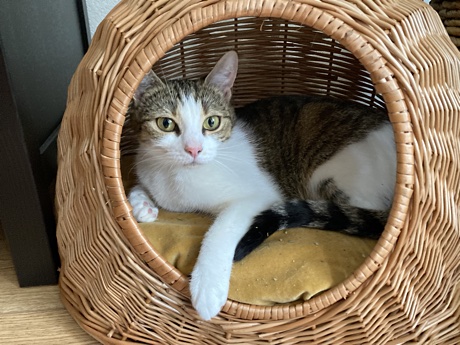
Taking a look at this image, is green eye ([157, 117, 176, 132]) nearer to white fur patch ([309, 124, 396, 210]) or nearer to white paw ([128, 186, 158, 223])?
white paw ([128, 186, 158, 223])

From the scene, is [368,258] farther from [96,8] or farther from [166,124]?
[96,8]

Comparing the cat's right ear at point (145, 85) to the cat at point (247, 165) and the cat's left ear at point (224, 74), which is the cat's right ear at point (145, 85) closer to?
the cat at point (247, 165)

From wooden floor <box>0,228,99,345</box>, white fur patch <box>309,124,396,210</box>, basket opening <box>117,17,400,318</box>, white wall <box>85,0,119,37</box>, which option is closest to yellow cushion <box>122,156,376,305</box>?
white fur patch <box>309,124,396,210</box>

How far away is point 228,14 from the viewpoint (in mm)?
880

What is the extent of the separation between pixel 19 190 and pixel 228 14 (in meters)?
0.81

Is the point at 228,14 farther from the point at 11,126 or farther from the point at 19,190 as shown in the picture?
the point at 19,190

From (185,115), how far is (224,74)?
22 cm

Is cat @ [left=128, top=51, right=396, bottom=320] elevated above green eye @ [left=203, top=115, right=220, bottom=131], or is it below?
below

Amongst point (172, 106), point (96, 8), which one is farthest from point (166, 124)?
point (96, 8)

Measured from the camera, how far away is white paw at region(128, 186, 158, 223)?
4.01 feet

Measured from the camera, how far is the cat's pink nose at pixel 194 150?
1.11 metres

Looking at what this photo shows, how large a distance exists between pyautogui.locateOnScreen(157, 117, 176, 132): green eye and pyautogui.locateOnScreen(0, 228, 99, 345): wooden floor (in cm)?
62

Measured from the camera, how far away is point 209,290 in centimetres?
94

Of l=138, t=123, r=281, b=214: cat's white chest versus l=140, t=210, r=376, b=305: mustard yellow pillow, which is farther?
l=138, t=123, r=281, b=214: cat's white chest
